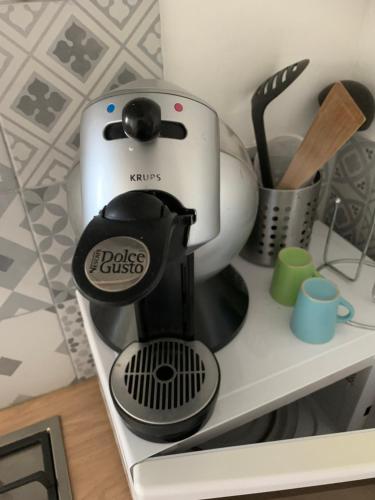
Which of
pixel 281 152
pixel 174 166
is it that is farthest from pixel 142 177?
pixel 281 152

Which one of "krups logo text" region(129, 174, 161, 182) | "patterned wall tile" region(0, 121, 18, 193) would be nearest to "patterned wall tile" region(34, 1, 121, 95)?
"patterned wall tile" region(0, 121, 18, 193)

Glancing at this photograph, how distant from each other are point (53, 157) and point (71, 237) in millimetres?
131

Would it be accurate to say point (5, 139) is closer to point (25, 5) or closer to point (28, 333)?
point (25, 5)

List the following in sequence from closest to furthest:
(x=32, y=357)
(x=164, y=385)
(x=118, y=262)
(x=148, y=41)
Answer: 1. (x=118, y=262)
2. (x=164, y=385)
3. (x=148, y=41)
4. (x=32, y=357)

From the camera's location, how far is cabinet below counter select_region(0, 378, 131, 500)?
682 millimetres

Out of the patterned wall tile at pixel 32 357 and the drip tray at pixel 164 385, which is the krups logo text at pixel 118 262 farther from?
the patterned wall tile at pixel 32 357

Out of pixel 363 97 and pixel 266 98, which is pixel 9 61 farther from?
pixel 363 97

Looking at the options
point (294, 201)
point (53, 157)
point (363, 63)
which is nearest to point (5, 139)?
point (53, 157)

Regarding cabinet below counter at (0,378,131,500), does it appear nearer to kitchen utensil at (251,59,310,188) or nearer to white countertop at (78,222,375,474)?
white countertop at (78,222,375,474)

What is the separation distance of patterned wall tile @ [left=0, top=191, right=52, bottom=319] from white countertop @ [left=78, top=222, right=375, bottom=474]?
101 millimetres

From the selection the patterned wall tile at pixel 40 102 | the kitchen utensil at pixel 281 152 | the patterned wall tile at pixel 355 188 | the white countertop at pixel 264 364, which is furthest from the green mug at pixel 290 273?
the patterned wall tile at pixel 40 102

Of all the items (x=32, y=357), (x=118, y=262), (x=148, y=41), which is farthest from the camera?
(x=32, y=357)

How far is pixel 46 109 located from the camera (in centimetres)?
54

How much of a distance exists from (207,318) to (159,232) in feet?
0.81
